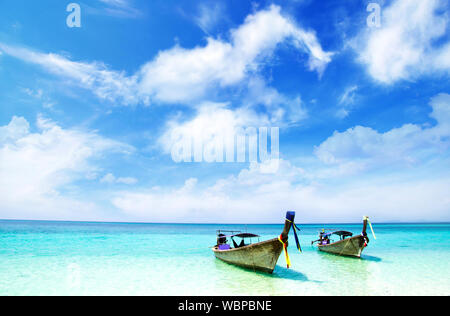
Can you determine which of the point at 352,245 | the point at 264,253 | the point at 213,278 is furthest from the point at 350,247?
the point at 213,278

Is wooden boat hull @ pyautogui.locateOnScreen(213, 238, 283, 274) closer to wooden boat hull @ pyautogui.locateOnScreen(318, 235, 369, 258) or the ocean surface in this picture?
the ocean surface

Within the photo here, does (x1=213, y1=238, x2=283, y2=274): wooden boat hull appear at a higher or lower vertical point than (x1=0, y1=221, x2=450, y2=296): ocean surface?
higher

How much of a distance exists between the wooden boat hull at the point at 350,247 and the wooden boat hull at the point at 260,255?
9339 mm

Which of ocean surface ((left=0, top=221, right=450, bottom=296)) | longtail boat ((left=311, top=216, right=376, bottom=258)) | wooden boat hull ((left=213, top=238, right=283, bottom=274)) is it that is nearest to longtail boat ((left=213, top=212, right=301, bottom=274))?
wooden boat hull ((left=213, top=238, right=283, bottom=274))

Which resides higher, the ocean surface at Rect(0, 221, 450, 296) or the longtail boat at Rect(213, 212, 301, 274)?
the longtail boat at Rect(213, 212, 301, 274)

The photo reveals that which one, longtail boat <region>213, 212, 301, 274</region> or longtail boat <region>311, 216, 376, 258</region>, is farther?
longtail boat <region>311, 216, 376, 258</region>

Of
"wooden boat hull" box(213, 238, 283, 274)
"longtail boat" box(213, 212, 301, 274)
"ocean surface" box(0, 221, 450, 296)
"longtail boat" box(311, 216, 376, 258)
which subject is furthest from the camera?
"longtail boat" box(311, 216, 376, 258)

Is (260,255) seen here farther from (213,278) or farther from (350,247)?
(350,247)

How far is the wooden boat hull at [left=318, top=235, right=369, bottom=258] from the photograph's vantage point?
57.4ft

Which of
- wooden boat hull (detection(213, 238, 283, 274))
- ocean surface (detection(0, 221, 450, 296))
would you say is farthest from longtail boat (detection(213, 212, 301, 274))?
ocean surface (detection(0, 221, 450, 296))

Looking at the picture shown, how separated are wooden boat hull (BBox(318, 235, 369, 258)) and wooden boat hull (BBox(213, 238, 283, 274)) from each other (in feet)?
30.6

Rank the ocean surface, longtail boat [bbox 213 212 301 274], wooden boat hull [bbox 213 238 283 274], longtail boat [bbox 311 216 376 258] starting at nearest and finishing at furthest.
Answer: the ocean surface, longtail boat [bbox 213 212 301 274], wooden boat hull [bbox 213 238 283 274], longtail boat [bbox 311 216 376 258]

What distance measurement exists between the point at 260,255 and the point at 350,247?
393 inches

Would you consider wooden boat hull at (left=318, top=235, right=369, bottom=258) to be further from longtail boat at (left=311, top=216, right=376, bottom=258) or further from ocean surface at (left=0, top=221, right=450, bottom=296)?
ocean surface at (left=0, top=221, right=450, bottom=296)
